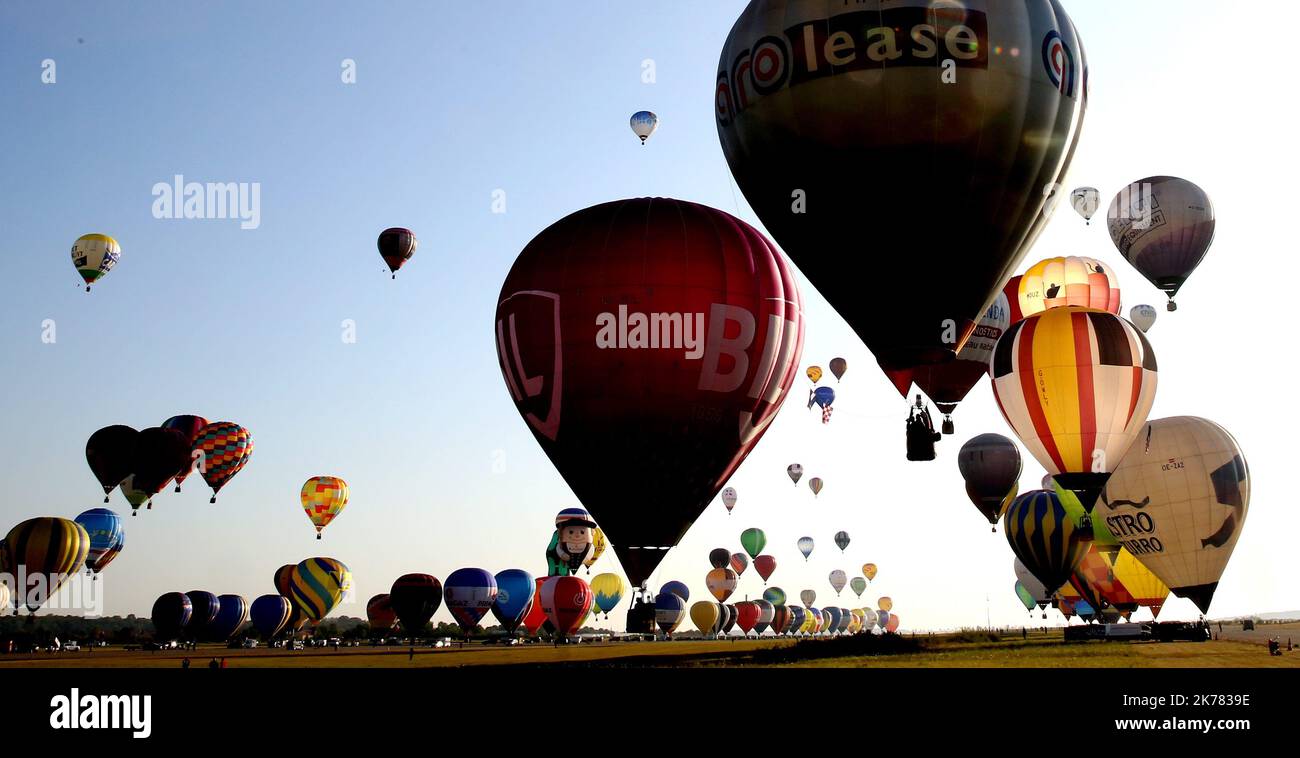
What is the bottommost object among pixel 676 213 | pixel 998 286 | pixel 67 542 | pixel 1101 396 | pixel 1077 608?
pixel 1077 608

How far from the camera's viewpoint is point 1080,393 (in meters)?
30.0

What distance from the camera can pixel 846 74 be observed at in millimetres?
19578

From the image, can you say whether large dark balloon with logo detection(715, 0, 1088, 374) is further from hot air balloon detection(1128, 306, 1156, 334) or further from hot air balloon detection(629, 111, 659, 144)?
hot air balloon detection(1128, 306, 1156, 334)

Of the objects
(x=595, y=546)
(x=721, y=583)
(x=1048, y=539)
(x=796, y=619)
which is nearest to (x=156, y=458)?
(x=595, y=546)

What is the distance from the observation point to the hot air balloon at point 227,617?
236ft

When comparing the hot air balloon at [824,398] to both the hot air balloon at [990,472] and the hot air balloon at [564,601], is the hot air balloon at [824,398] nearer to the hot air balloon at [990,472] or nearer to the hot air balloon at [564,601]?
the hot air balloon at [990,472]

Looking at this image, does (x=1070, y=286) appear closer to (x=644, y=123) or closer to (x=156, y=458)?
(x=644, y=123)

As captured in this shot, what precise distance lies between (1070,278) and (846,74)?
22.3 meters

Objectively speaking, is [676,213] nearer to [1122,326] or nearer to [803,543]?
[1122,326]

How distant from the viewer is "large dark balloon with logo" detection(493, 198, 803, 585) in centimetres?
2406

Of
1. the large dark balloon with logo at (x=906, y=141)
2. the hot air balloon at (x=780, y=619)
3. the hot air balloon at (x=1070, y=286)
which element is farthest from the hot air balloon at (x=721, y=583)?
the large dark balloon with logo at (x=906, y=141)

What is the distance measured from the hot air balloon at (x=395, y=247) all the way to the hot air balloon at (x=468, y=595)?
25241 mm

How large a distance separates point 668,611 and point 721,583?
1075 cm
